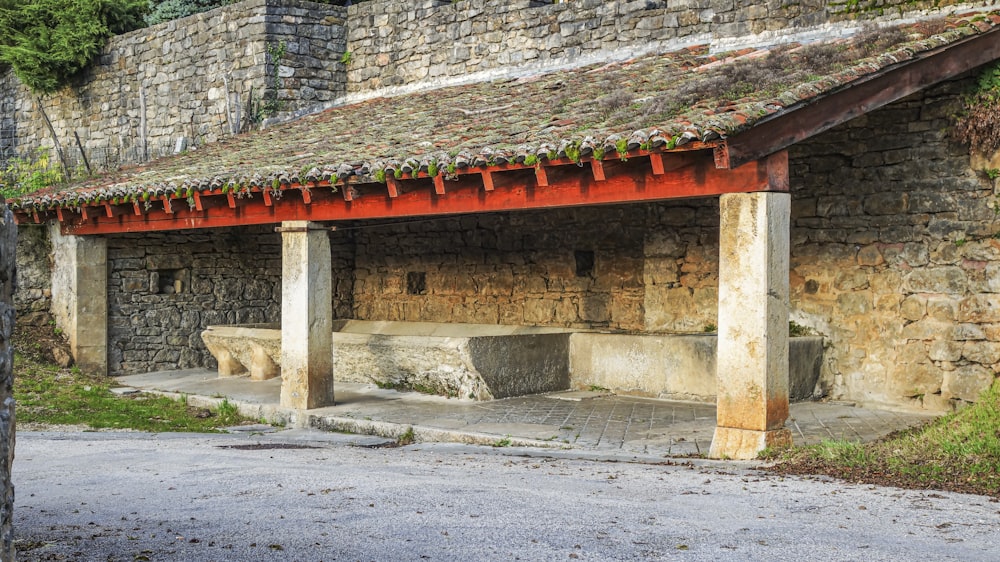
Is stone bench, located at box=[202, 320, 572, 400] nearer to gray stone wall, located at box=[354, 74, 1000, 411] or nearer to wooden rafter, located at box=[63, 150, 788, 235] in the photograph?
gray stone wall, located at box=[354, 74, 1000, 411]

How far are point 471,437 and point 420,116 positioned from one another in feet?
14.4

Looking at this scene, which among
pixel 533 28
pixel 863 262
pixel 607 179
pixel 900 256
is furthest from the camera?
pixel 533 28

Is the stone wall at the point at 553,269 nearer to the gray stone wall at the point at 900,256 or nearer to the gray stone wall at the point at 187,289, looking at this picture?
the gray stone wall at the point at 187,289

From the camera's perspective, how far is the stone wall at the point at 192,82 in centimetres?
1520

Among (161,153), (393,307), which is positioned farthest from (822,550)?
(161,153)

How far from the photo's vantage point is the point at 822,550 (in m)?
4.52

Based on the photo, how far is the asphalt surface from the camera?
4.47 meters

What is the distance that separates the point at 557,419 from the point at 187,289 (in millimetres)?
6764

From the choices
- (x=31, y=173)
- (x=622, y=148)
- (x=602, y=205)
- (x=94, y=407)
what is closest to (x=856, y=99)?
(x=622, y=148)

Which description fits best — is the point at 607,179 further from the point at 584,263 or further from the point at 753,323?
the point at 584,263

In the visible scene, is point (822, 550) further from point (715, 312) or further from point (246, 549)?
point (715, 312)

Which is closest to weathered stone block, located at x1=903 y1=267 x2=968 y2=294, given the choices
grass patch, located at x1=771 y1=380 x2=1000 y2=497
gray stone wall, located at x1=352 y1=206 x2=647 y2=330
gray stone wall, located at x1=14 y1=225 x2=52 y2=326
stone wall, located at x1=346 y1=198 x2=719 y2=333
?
grass patch, located at x1=771 y1=380 x2=1000 y2=497

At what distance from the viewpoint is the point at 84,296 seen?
13.2 meters

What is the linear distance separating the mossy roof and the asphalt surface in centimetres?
231
